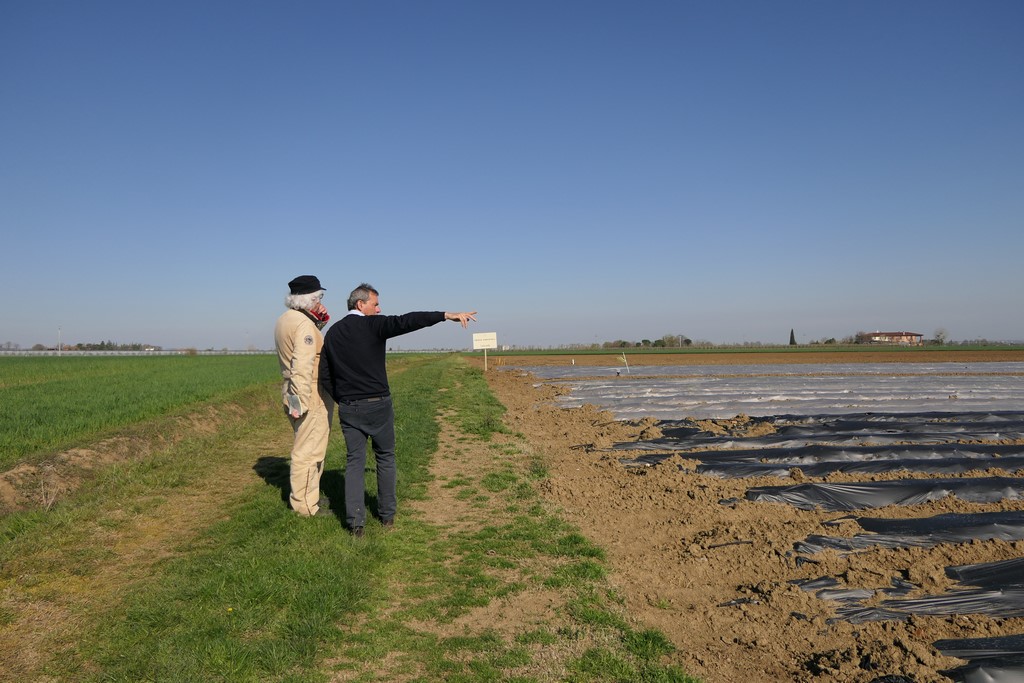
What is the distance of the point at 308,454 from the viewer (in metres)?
6.37

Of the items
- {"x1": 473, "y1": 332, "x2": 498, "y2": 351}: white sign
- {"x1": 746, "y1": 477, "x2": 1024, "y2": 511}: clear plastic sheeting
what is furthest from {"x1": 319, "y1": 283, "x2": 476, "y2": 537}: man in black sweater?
{"x1": 473, "y1": 332, "x2": 498, "y2": 351}: white sign

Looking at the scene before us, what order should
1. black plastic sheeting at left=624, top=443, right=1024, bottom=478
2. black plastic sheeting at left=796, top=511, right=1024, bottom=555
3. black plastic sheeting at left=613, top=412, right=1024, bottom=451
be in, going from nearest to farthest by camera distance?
1. black plastic sheeting at left=796, top=511, right=1024, bottom=555
2. black plastic sheeting at left=624, top=443, right=1024, bottom=478
3. black plastic sheeting at left=613, top=412, right=1024, bottom=451

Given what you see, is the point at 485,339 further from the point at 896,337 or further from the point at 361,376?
the point at 896,337

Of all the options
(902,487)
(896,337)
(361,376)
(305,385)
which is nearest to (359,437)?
(361,376)

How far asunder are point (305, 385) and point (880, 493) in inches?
264

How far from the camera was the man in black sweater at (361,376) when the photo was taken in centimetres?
577

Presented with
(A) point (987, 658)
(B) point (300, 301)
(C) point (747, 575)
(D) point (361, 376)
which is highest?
(B) point (300, 301)

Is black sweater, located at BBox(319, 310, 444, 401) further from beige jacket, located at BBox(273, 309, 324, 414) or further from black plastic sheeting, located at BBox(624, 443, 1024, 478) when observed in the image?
black plastic sheeting, located at BBox(624, 443, 1024, 478)

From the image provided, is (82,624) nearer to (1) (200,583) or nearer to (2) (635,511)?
(1) (200,583)

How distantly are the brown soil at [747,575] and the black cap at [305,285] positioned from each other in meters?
3.82

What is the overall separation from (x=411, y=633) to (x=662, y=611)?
189 cm

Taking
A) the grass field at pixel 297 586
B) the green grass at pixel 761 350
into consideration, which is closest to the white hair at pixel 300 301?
the grass field at pixel 297 586

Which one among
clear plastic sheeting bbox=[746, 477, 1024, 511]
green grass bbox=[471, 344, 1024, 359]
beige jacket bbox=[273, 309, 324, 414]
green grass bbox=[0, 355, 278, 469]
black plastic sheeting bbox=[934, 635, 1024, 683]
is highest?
beige jacket bbox=[273, 309, 324, 414]

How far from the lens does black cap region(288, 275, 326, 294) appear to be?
6285 mm
